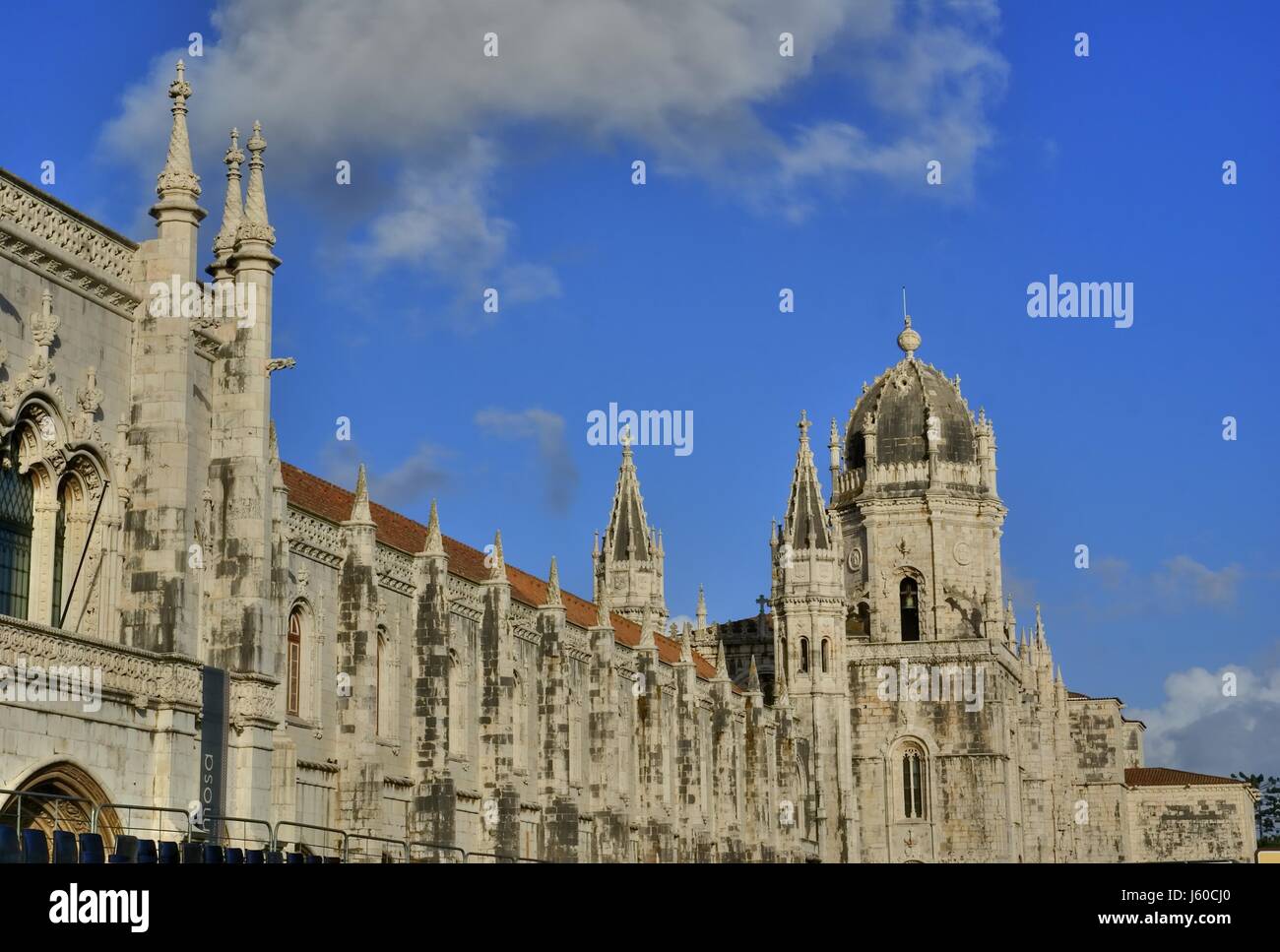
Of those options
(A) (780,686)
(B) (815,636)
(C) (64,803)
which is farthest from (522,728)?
(B) (815,636)

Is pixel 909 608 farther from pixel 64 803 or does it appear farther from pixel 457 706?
pixel 64 803

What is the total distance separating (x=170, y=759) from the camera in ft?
86.2

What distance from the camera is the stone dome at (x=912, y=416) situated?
273 ft

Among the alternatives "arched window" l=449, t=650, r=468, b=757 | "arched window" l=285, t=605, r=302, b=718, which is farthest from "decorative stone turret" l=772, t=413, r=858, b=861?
"arched window" l=285, t=605, r=302, b=718

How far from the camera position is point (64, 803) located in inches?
969

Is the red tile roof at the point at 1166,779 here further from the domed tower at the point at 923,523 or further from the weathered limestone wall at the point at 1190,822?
the domed tower at the point at 923,523

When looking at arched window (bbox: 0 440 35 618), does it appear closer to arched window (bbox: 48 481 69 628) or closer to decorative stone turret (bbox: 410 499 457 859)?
arched window (bbox: 48 481 69 628)

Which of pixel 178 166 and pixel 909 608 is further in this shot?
pixel 909 608

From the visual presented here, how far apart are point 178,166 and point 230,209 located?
12.2 feet

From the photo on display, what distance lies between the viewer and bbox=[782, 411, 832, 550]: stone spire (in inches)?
3140

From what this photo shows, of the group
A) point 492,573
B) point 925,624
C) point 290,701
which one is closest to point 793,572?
point 925,624
